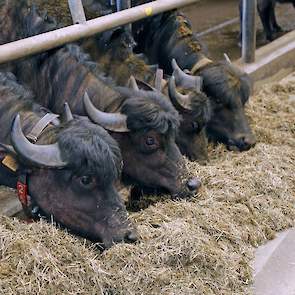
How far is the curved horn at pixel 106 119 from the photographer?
515 centimetres

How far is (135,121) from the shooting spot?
5.13 meters

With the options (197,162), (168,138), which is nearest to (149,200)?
(168,138)

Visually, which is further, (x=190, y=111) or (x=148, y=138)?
(x=190, y=111)

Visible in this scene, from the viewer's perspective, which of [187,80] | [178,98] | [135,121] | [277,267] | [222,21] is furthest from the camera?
[222,21]

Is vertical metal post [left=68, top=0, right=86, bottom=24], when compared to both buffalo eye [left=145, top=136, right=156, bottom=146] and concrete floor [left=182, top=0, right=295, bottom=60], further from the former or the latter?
concrete floor [left=182, top=0, right=295, bottom=60]

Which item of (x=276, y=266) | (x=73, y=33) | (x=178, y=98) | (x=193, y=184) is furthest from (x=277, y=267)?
(x=73, y=33)

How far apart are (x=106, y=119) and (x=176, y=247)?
1146 mm

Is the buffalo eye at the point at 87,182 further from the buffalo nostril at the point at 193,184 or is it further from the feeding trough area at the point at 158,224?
the buffalo nostril at the point at 193,184

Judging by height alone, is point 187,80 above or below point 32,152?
below

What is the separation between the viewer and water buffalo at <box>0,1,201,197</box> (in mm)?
5125

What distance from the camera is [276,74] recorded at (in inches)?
364

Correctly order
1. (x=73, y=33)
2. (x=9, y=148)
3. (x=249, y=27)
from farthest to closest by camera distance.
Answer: (x=249, y=27) → (x=73, y=33) → (x=9, y=148)

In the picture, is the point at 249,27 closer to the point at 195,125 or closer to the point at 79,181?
the point at 195,125

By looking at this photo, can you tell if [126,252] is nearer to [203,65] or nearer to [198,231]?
[198,231]
